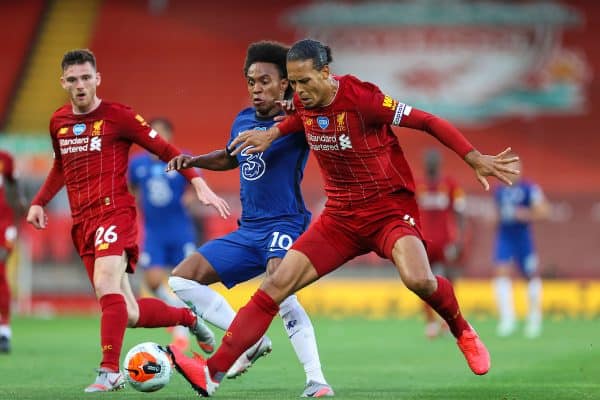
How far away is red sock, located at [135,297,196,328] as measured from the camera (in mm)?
8680

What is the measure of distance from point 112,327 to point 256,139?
1.61 meters

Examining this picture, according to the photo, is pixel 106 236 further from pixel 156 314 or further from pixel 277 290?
pixel 277 290

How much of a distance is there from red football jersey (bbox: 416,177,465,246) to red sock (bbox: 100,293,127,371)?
839 centimetres

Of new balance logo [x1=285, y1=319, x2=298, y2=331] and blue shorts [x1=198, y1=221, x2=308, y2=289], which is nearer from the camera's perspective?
new balance logo [x1=285, y1=319, x2=298, y2=331]

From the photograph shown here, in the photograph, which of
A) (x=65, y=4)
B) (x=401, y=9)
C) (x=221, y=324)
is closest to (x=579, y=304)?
(x=401, y=9)

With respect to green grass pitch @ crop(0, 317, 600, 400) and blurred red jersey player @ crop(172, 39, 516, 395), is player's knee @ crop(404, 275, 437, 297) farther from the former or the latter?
green grass pitch @ crop(0, 317, 600, 400)

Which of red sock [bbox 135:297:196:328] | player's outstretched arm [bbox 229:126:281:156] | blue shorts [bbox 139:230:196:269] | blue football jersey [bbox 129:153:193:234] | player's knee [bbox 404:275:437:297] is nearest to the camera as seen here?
player's knee [bbox 404:275:437:297]

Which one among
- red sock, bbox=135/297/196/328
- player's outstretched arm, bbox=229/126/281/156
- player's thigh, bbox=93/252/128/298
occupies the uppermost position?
player's outstretched arm, bbox=229/126/281/156

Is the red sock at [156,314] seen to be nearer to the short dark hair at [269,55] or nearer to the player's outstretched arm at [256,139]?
the player's outstretched arm at [256,139]

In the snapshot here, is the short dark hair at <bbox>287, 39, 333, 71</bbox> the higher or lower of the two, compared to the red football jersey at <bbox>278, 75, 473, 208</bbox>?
higher

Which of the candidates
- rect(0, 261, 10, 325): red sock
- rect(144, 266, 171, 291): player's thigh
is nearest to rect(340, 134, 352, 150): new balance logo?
rect(0, 261, 10, 325): red sock

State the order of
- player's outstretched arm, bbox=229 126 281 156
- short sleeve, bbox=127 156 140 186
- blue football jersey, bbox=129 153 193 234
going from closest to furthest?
player's outstretched arm, bbox=229 126 281 156 → blue football jersey, bbox=129 153 193 234 → short sleeve, bbox=127 156 140 186

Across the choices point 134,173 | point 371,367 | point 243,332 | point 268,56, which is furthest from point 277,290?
point 134,173

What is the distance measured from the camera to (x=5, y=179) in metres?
12.3
